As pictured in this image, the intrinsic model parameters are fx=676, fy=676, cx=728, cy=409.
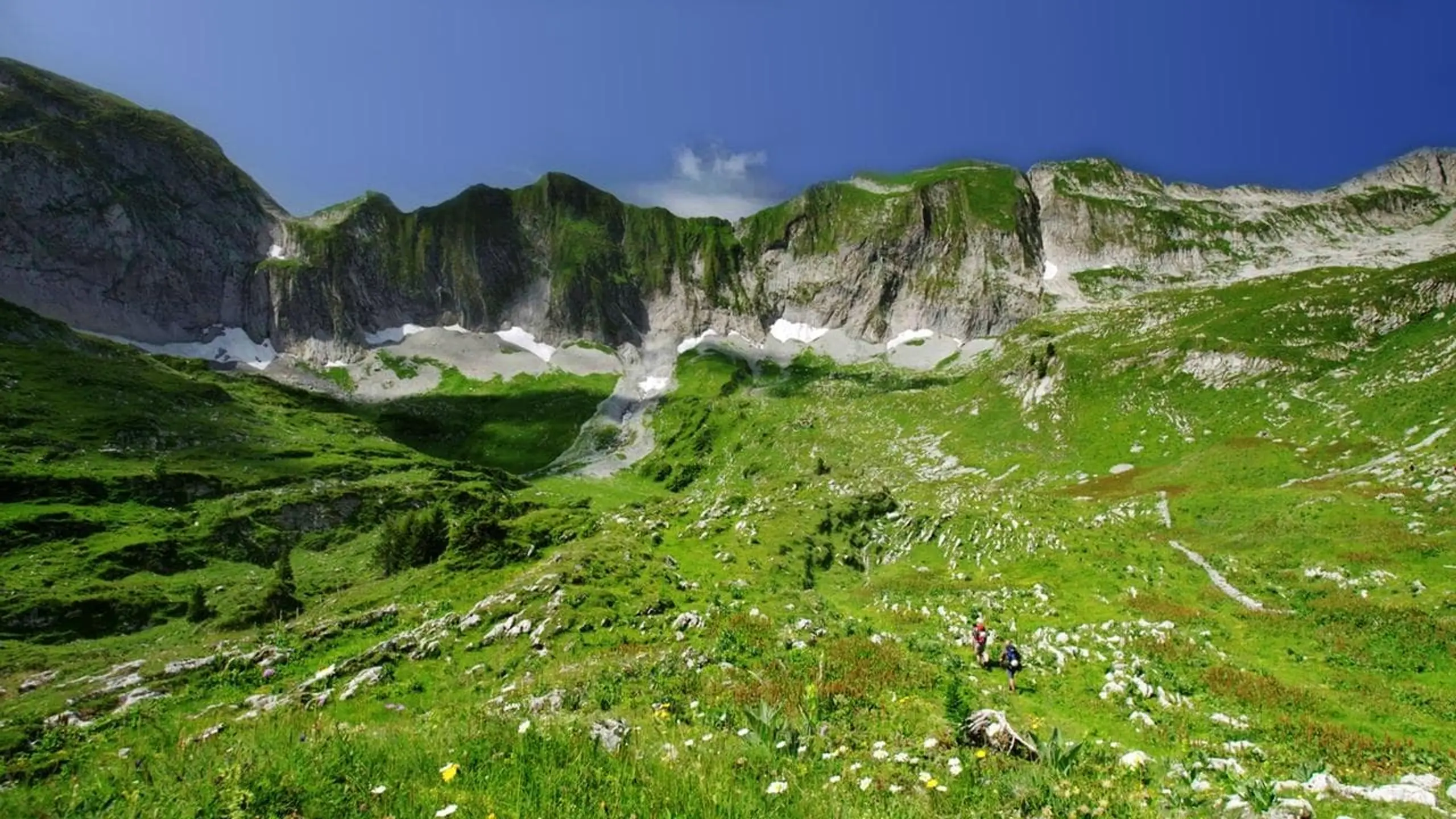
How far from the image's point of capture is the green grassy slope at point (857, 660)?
8.51m

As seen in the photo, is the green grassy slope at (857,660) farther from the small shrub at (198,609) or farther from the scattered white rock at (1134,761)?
the small shrub at (198,609)

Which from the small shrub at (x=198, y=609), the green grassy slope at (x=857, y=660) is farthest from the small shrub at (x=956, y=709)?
the small shrub at (x=198, y=609)

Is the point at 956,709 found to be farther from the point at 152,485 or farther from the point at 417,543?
the point at 152,485

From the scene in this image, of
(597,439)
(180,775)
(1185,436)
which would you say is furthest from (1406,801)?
(597,439)

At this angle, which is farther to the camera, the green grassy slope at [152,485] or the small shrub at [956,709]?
the green grassy slope at [152,485]

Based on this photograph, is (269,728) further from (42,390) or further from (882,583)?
(42,390)

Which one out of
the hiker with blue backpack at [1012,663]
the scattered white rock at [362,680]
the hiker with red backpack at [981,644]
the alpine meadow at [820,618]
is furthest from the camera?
the scattered white rock at [362,680]

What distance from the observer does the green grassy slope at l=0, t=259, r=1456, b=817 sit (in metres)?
8.51

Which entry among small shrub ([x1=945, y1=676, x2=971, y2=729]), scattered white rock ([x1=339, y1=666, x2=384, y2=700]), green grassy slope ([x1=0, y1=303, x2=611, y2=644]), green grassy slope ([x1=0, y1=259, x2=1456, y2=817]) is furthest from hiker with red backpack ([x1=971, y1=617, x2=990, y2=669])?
green grassy slope ([x1=0, y1=303, x2=611, y2=644])

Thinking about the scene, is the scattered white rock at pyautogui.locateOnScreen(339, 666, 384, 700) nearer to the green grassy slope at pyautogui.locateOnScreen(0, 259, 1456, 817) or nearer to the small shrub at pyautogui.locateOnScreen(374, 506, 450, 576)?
the green grassy slope at pyautogui.locateOnScreen(0, 259, 1456, 817)

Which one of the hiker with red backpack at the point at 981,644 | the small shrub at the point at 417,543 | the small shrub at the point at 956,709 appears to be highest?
the small shrub at the point at 956,709

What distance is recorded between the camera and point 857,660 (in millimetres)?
18062

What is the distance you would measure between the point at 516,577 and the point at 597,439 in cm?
16122

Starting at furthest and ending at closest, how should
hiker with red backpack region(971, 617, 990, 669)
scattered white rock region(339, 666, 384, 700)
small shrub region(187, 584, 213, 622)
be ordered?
small shrub region(187, 584, 213, 622), scattered white rock region(339, 666, 384, 700), hiker with red backpack region(971, 617, 990, 669)
